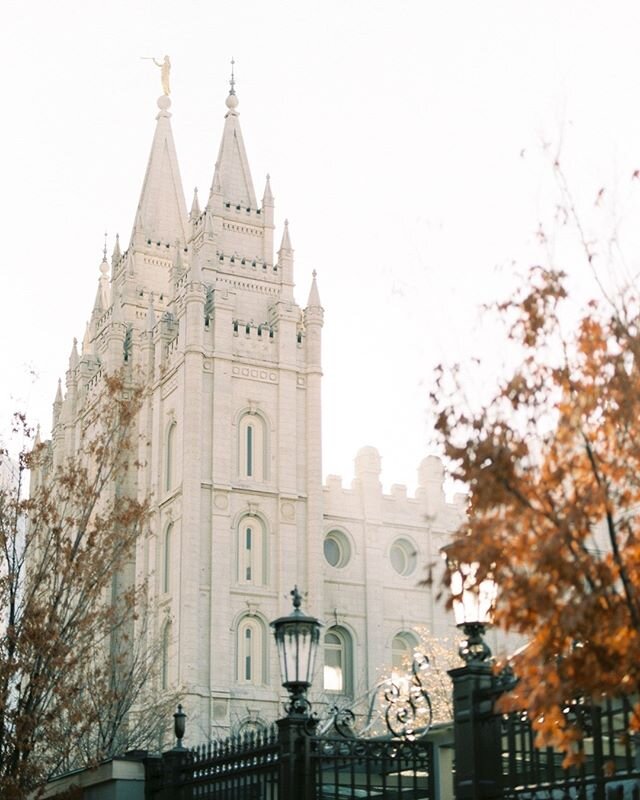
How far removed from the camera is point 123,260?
52.6 m

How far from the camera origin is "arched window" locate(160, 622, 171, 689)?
40.1 meters

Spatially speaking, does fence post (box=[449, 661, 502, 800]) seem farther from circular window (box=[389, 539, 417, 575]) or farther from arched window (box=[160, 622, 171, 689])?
circular window (box=[389, 539, 417, 575])

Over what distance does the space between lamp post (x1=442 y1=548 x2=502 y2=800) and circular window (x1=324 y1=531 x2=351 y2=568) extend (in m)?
36.4

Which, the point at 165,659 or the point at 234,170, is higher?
the point at 234,170

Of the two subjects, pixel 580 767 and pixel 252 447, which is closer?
pixel 580 767

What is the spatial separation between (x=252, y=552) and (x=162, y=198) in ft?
59.3

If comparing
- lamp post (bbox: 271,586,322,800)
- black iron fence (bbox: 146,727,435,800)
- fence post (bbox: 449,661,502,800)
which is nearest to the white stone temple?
black iron fence (bbox: 146,727,435,800)

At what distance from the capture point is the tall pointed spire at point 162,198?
53.1m

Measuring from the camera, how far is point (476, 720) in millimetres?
8945

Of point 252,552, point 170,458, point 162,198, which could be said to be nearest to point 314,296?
point 170,458

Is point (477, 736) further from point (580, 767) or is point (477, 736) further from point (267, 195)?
point (267, 195)

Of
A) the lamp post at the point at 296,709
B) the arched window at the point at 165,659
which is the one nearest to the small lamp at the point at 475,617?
the lamp post at the point at 296,709

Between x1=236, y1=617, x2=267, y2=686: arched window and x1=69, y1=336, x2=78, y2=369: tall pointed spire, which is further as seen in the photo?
x1=69, y1=336, x2=78, y2=369: tall pointed spire

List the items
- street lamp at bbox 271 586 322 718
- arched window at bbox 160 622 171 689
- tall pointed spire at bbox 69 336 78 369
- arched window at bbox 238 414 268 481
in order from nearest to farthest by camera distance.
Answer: street lamp at bbox 271 586 322 718, arched window at bbox 160 622 171 689, arched window at bbox 238 414 268 481, tall pointed spire at bbox 69 336 78 369
